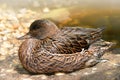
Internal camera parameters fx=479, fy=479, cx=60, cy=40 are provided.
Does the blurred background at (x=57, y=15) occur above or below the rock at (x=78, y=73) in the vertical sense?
above

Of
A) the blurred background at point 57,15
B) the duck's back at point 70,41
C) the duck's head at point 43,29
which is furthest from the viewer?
the blurred background at point 57,15

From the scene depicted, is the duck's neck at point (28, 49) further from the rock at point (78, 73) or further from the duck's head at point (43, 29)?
the rock at point (78, 73)

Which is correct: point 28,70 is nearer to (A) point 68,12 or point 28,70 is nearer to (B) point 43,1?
(A) point 68,12

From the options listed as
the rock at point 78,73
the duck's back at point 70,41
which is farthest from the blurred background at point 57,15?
the duck's back at point 70,41

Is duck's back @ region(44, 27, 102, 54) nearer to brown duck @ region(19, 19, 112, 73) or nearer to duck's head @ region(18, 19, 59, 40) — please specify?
brown duck @ region(19, 19, 112, 73)

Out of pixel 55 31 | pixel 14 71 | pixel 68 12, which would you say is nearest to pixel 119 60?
pixel 55 31

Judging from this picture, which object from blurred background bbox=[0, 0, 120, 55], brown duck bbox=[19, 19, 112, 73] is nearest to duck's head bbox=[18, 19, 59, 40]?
brown duck bbox=[19, 19, 112, 73]

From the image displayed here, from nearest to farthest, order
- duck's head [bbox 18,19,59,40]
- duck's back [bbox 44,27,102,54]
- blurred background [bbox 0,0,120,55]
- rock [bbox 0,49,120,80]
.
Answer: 1. rock [bbox 0,49,120,80]
2. duck's back [bbox 44,27,102,54]
3. duck's head [bbox 18,19,59,40]
4. blurred background [bbox 0,0,120,55]
